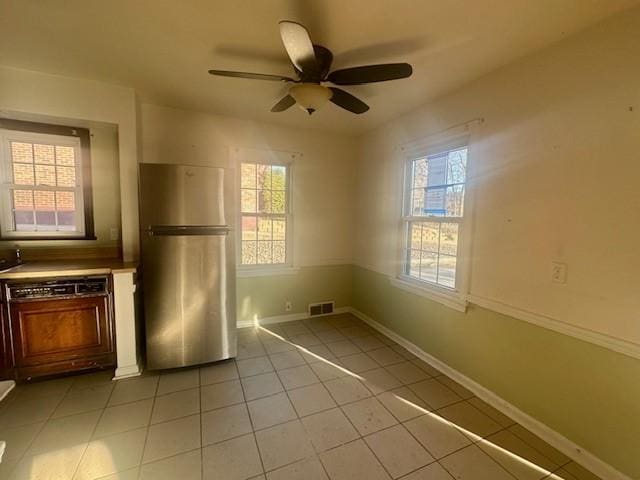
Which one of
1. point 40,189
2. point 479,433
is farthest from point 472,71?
point 40,189

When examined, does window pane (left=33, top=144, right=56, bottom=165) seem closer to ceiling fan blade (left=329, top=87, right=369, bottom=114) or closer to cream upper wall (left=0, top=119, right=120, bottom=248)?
cream upper wall (left=0, top=119, right=120, bottom=248)

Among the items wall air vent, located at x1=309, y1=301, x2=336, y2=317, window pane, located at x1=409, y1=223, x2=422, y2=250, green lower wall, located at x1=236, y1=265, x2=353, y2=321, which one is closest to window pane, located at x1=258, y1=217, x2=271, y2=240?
green lower wall, located at x1=236, y1=265, x2=353, y2=321

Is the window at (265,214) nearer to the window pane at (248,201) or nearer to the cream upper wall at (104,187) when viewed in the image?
the window pane at (248,201)

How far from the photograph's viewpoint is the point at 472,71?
2.06m

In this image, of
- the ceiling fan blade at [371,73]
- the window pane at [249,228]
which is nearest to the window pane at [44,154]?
the window pane at [249,228]

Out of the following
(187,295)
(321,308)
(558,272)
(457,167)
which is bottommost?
(321,308)

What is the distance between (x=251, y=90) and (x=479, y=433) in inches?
122

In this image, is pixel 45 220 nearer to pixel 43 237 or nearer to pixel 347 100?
pixel 43 237

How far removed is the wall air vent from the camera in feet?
12.2

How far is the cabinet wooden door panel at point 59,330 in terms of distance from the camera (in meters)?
2.09

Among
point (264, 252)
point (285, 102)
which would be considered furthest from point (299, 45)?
point (264, 252)

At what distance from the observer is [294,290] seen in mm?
3615

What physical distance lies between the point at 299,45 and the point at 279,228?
92.8 inches

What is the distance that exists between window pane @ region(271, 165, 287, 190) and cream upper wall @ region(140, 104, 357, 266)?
0.14 metres
